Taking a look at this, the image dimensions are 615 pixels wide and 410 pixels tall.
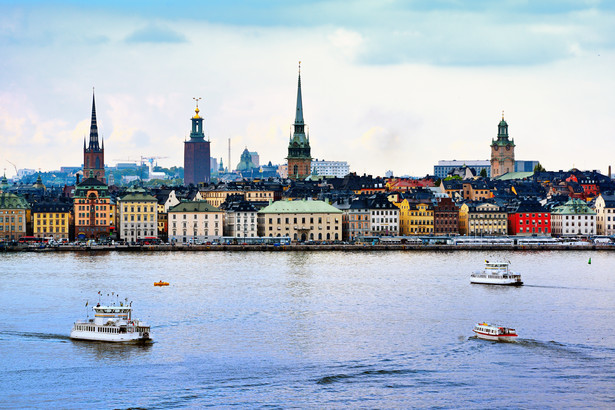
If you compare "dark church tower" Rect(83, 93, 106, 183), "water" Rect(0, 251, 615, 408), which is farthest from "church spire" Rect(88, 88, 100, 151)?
"water" Rect(0, 251, 615, 408)

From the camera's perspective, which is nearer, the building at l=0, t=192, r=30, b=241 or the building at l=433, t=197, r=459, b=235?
the building at l=0, t=192, r=30, b=241

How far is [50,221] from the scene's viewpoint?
8256 cm

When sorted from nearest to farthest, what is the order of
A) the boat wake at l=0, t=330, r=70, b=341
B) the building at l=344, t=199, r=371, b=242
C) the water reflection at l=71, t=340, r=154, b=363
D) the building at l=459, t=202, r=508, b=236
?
1. the water reflection at l=71, t=340, r=154, b=363
2. the boat wake at l=0, t=330, r=70, b=341
3. the building at l=344, t=199, r=371, b=242
4. the building at l=459, t=202, r=508, b=236

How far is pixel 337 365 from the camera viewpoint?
29688 millimetres

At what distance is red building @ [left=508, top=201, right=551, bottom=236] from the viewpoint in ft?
287

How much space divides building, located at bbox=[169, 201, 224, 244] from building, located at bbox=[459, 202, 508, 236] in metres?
18.0

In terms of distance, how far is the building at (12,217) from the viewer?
81.8m

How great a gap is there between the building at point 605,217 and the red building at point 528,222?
13.9 ft

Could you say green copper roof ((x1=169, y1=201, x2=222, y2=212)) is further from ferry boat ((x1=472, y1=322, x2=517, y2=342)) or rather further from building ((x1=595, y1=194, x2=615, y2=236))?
ferry boat ((x1=472, y1=322, x2=517, y2=342))

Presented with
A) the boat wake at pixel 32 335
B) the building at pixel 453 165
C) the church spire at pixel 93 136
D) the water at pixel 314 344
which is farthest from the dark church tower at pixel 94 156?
the boat wake at pixel 32 335

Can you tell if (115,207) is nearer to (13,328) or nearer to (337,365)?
(13,328)

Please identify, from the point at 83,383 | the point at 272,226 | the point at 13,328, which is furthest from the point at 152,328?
the point at 272,226

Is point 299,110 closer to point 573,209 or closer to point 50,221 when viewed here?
point 573,209

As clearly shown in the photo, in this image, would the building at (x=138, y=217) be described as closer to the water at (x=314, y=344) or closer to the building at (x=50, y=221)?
the building at (x=50, y=221)
